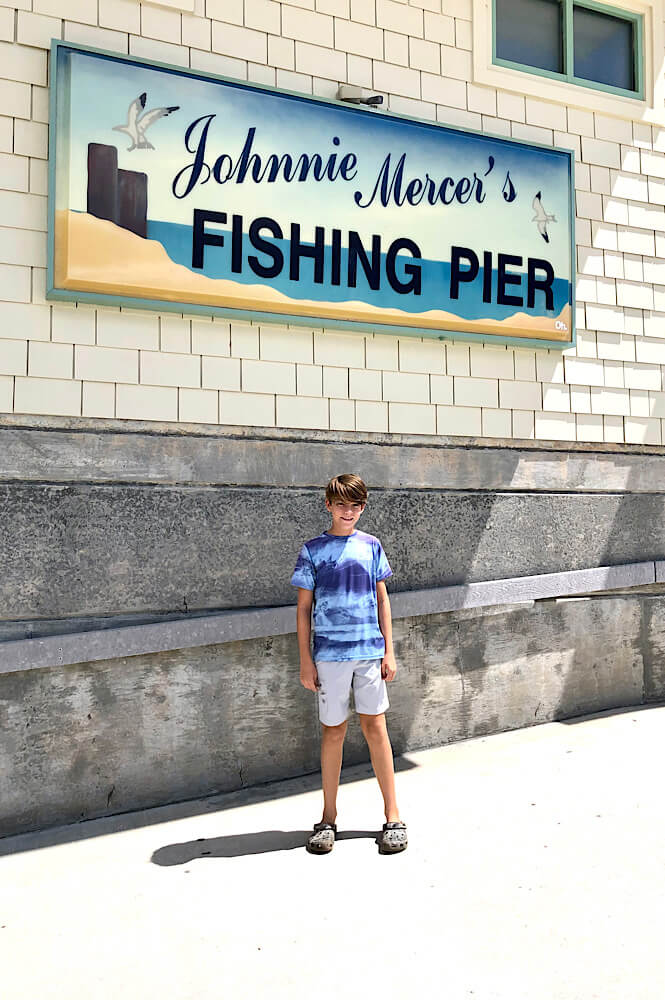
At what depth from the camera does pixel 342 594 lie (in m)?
4.44

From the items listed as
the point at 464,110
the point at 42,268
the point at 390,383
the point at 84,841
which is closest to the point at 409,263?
the point at 390,383

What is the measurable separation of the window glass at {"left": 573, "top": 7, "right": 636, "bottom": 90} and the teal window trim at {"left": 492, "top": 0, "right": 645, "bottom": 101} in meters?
0.04

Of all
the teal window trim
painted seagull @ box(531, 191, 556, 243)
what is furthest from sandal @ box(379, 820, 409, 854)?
the teal window trim

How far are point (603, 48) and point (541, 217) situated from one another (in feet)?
5.48

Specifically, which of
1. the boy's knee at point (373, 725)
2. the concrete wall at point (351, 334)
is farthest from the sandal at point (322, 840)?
the concrete wall at point (351, 334)

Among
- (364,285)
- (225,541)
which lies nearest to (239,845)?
(225,541)

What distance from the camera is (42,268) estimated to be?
4.92 m

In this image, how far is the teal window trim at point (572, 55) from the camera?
21.2ft

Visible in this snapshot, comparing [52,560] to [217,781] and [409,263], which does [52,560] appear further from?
[409,263]

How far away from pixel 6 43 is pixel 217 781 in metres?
4.35

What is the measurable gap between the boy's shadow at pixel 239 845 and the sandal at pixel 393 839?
0.62 feet

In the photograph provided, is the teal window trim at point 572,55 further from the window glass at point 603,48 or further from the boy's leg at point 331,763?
the boy's leg at point 331,763

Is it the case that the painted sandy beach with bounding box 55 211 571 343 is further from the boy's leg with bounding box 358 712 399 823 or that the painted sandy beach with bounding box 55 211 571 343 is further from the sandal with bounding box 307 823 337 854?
the sandal with bounding box 307 823 337 854

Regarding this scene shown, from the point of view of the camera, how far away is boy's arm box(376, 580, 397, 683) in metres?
4.50
